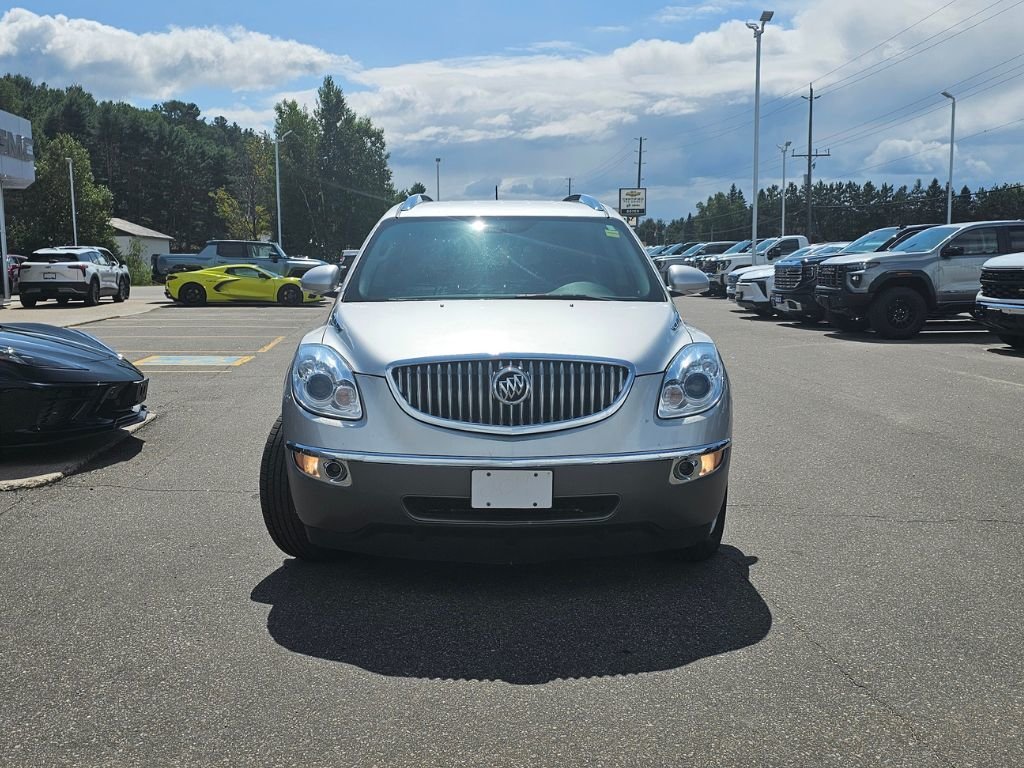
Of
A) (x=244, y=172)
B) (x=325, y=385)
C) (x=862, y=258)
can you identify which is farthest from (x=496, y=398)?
(x=244, y=172)

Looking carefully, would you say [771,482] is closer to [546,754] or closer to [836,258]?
[546,754]

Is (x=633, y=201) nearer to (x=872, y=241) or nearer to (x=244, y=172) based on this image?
(x=244, y=172)

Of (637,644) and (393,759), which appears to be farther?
(637,644)

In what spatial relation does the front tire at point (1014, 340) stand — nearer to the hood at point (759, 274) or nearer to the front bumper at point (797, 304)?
the front bumper at point (797, 304)

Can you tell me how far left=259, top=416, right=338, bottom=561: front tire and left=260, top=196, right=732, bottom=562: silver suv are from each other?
14 mm

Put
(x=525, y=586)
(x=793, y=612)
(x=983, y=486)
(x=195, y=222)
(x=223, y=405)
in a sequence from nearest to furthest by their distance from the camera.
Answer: (x=793, y=612), (x=525, y=586), (x=983, y=486), (x=223, y=405), (x=195, y=222)

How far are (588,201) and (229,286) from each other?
22367mm

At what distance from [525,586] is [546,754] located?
145 centimetres

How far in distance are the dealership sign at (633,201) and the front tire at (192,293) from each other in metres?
56.1

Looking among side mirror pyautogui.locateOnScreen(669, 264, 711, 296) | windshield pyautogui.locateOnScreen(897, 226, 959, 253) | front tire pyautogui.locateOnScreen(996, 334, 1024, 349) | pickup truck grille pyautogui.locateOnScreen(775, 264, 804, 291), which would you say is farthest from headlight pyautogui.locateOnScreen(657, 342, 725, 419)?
pickup truck grille pyautogui.locateOnScreen(775, 264, 804, 291)

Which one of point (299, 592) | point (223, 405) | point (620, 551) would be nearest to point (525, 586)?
point (620, 551)

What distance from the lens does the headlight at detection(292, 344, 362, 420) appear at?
154 inches

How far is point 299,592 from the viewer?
4148mm

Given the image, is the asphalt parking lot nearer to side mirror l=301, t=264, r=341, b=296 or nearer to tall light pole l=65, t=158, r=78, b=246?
side mirror l=301, t=264, r=341, b=296
